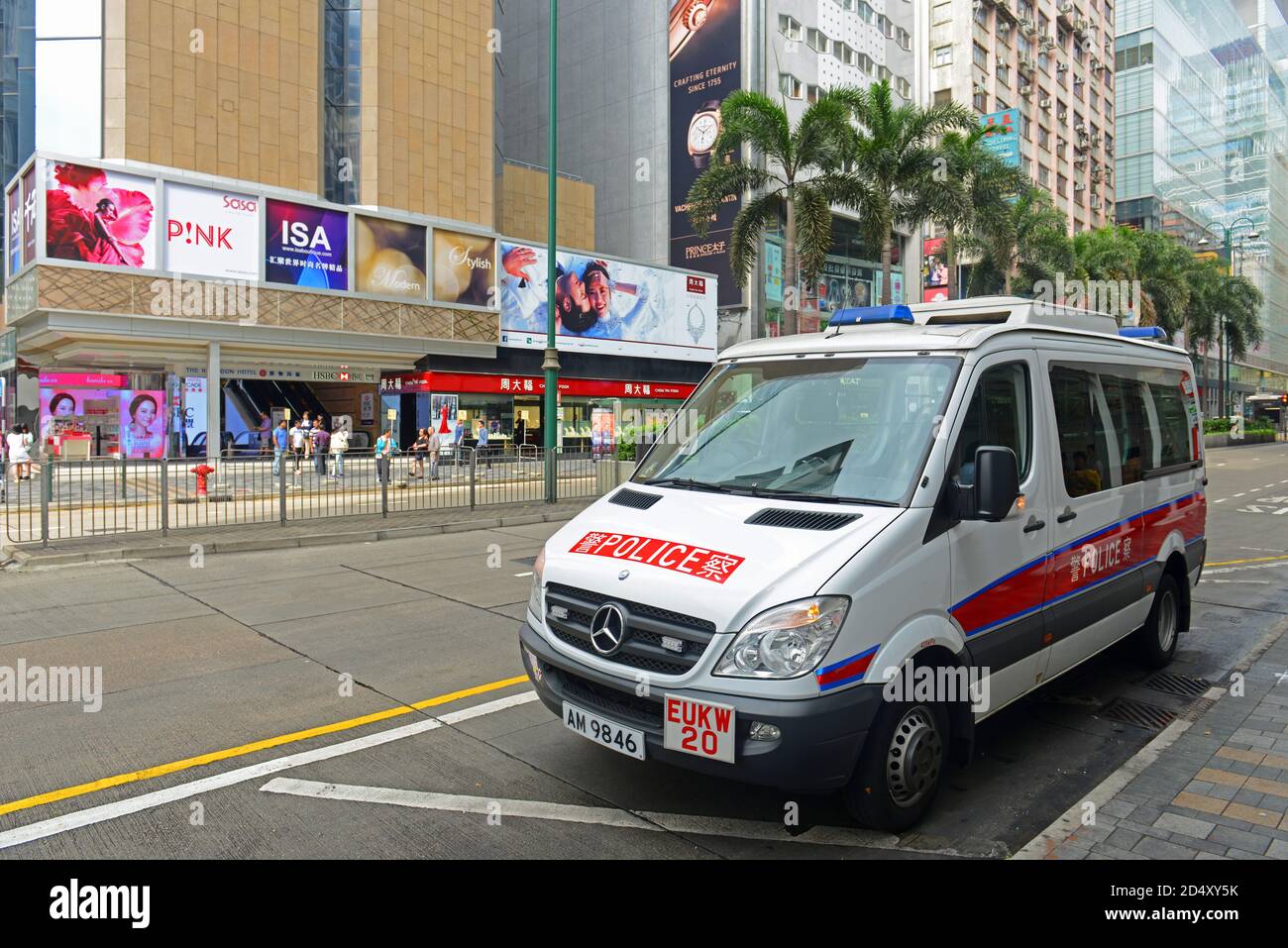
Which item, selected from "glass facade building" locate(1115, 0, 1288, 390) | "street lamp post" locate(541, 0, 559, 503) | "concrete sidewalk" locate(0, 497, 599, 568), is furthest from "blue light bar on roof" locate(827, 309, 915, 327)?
"glass facade building" locate(1115, 0, 1288, 390)

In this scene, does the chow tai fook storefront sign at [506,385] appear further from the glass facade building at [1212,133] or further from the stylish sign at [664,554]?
the glass facade building at [1212,133]

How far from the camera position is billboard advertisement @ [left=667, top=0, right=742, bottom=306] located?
159ft

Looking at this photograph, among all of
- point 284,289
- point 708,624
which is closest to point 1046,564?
point 708,624

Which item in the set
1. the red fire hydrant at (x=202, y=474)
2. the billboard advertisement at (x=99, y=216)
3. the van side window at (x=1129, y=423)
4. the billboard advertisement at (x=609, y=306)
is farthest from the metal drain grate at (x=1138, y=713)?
the billboard advertisement at (x=609, y=306)

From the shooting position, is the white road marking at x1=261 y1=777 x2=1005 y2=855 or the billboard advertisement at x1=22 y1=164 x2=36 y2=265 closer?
the white road marking at x1=261 y1=777 x2=1005 y2=855

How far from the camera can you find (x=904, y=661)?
11.6ft

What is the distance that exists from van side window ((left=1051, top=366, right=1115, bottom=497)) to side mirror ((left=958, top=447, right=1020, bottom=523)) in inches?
44.8

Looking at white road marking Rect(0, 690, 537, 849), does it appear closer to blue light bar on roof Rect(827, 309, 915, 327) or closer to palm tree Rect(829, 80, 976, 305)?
blue light bar on roof Rect(827, 309, 915, 327)

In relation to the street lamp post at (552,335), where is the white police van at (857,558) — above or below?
below

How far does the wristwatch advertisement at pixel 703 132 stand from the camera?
161 ft

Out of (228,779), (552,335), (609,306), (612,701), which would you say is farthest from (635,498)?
(609,306)

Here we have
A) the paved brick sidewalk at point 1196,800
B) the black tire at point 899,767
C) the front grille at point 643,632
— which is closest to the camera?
the front grille at point 643,632

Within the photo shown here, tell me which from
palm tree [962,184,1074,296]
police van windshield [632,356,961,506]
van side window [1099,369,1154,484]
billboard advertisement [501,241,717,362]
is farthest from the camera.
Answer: billboard advertisement [501,241,717,362]

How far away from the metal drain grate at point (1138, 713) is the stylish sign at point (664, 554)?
3.28 metres
